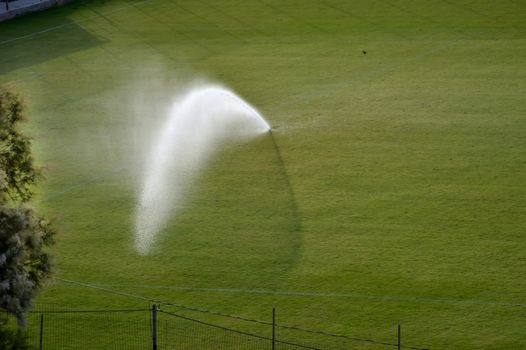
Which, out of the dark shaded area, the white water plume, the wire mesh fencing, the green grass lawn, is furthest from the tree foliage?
the dark shaded area

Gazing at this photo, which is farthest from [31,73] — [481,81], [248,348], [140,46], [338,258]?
[248,348]

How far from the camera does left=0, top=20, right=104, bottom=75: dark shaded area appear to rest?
199 ft

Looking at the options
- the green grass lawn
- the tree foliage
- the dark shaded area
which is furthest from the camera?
the dark shaded area

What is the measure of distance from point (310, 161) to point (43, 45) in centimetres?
2393

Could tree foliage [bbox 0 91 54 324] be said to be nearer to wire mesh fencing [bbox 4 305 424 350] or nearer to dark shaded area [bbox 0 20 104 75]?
wire mesh fencing [bbox 4 305 424 350]

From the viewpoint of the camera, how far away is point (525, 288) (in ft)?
112

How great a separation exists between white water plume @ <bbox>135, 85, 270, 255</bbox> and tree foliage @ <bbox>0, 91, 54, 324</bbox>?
249 inches

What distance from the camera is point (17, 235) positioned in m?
29.0

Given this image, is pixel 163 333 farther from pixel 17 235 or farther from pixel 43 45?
pixel 43 45

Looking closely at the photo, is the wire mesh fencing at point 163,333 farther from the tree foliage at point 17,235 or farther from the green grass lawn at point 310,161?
the tree foliage at point 17,235

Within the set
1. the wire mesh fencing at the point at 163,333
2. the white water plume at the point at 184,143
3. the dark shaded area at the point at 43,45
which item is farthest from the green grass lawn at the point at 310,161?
the white water plume at the point at 184,143

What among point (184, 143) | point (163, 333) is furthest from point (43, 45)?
point (163, 333)

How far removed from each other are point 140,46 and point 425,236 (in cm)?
2893

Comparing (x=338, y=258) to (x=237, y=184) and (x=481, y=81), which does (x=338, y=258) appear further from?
(x=481, y=81)
